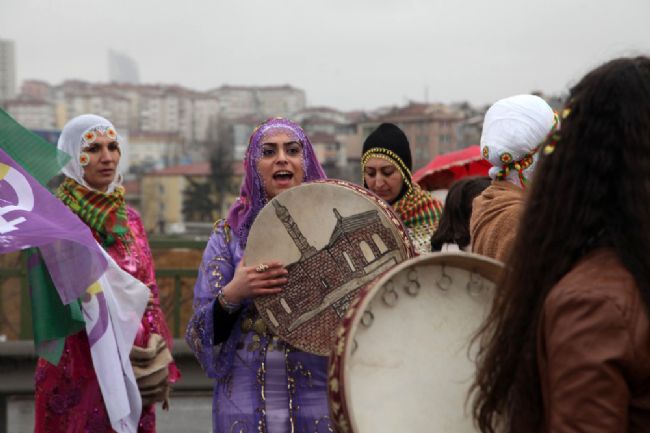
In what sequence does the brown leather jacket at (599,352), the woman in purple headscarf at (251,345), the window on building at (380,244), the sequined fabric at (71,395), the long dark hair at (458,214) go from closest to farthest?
1. the brown leather jacket at (599,352)
2. the window on building at (380,244)
3. the woman in purple headscarf at (251,345)
4. the long dark hair at (458,214)
5. the sequined fabric at (71,395)

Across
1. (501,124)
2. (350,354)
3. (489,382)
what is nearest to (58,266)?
(501,124)

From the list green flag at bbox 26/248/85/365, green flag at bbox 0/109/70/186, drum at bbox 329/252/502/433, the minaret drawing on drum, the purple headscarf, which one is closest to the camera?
drum at bbox 329/252/502/433

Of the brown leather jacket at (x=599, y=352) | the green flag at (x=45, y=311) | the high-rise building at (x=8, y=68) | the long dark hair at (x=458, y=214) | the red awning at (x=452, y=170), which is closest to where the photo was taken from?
the brown leather jacket at (x=599, y=352)

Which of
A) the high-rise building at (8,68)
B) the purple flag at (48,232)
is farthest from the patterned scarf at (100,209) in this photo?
the high-rise building at (8,68)

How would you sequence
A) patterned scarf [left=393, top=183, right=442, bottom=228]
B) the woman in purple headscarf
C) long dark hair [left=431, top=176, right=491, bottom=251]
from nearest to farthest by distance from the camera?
the woman in purple headscarf → long dark hair [left=431, top=176, right=491, bottom=251] → patterned scarf [left=393, top=183, right=442, bottom=228]

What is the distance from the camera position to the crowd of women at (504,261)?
1.84m

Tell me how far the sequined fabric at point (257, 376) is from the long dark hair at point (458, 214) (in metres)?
1.10

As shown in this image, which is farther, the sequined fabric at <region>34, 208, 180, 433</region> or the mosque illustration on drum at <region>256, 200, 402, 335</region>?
the sequined fabric at <region>34, 208, 180, 433</region>

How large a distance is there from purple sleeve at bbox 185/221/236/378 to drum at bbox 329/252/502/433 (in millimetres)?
1388

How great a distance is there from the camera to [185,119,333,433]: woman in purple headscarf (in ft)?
12.2

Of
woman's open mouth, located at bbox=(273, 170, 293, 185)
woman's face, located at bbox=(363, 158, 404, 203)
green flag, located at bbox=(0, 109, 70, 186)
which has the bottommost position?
woman's face, located at bbox=(363, 158, 404, 203)

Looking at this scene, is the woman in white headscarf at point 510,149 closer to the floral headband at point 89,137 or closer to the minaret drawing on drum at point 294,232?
the minaret drawing on drum at point 294,232

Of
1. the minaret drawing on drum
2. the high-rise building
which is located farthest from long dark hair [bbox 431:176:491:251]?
the high-rise building

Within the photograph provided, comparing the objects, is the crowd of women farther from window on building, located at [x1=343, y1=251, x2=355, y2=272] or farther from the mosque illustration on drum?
window on building, located at [x1=343, y1=251, x2=355, y2=272]
